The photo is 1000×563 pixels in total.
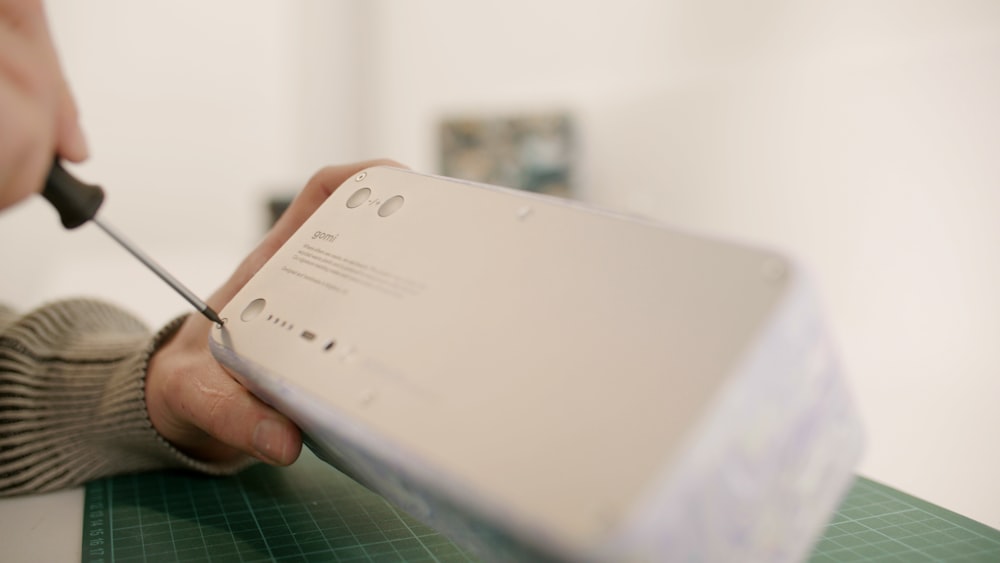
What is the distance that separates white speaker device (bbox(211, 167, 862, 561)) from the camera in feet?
0.90

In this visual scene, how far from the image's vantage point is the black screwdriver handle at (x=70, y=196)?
0.42m

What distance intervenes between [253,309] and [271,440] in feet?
0.25

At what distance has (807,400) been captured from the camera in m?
0.31

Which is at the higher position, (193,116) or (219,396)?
(219,396)

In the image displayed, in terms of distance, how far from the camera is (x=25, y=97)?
35cm

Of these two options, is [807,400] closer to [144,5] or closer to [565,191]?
[565,191]

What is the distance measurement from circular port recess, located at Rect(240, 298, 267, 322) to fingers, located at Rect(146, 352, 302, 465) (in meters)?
0.05

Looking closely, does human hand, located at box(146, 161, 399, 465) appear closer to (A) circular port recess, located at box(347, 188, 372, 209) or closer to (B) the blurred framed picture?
(A) circular port recess, located at box(347, 188, 372, 209)

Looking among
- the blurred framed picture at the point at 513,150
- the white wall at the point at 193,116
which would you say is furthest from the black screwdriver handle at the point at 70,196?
the white wall at the point at 193,116

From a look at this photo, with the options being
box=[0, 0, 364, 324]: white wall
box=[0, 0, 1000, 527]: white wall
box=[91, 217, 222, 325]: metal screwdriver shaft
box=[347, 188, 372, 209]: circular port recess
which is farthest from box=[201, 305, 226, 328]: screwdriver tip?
box=[0, 0, 364, 324]: white wall

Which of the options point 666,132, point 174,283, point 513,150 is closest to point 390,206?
point 174,283

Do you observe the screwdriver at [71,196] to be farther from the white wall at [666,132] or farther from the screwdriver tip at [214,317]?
the white wall at [666,132]

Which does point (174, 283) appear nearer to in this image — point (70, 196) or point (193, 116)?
point (70, 196)

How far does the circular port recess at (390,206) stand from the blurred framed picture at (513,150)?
1239mm
